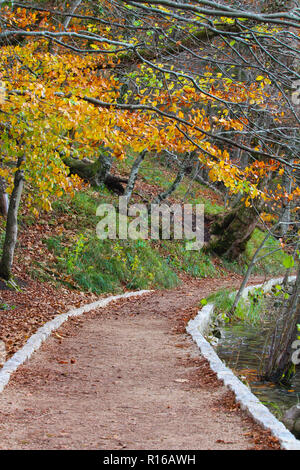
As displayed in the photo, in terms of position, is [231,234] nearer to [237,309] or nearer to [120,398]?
[237,309]

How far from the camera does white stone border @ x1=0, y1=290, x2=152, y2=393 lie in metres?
5.71

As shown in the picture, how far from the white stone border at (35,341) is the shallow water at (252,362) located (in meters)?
2.79

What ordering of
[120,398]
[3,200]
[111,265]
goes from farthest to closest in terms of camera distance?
[111,265], [3,200], [120,398]

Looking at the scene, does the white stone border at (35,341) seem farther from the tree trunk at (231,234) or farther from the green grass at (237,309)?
the tree trunk at (231,234)

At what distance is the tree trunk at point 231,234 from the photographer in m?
20.3

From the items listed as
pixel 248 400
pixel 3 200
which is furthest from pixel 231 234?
pixel 248 400

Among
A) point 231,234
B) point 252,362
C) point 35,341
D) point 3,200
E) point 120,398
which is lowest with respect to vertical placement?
point 252,362

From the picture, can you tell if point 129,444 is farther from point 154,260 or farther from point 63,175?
point 154,260

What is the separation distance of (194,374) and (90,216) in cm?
1066

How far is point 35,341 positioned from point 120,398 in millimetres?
2418

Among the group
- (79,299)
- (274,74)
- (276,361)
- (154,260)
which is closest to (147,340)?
(276,361)

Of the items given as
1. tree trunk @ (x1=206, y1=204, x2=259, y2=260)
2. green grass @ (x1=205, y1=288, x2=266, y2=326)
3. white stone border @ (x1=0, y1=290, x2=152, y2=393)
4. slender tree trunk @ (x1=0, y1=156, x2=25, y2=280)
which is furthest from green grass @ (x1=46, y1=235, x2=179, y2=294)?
tree trunk @ (x1=206, y1=204, x2=259, y2=260)

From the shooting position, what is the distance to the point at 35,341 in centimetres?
714

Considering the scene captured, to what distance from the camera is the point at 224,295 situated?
12812 mm
